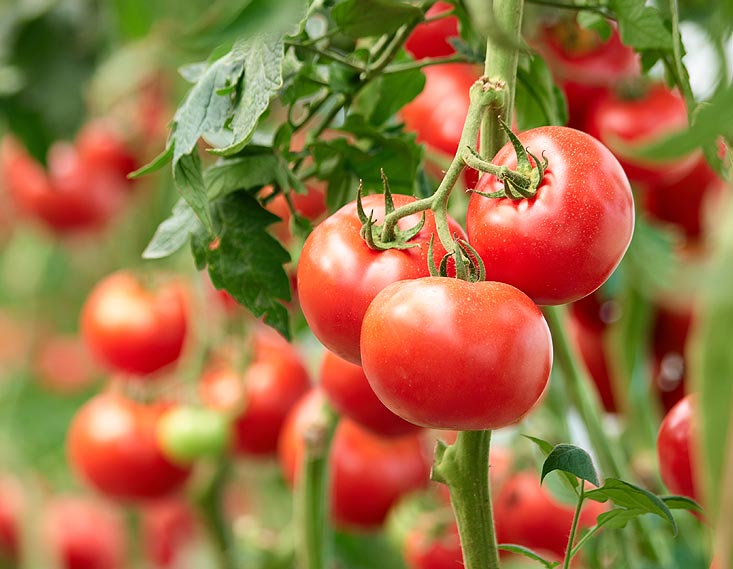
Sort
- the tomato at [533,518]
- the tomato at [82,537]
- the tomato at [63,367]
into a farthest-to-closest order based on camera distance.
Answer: the tomato at [63,367] → the tomato at [82,537] → the tomato at [533,518]

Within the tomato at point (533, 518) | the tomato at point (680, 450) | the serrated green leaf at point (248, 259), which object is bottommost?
the tomato at point (533, 518)

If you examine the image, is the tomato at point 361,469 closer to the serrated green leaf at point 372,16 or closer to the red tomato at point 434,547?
the red tomato at point 434,547

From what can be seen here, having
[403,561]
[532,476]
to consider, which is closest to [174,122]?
[532,476]

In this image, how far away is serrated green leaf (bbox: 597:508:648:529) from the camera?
1.53 ft

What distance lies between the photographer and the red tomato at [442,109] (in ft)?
2.20

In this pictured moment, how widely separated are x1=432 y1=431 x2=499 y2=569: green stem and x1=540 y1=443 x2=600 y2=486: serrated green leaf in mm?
27

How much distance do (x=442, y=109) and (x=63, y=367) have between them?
52.8 inches

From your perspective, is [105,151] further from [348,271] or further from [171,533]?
[348,271]

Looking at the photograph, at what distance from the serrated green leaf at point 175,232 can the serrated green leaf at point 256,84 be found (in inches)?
3.3

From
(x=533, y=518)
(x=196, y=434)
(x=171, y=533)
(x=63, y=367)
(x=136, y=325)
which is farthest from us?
(x=63, y=367)

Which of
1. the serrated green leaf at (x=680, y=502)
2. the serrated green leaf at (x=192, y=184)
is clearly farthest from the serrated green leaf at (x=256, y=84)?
the serrated green leaf at (x=680, y=502)

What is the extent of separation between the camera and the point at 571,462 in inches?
17.2

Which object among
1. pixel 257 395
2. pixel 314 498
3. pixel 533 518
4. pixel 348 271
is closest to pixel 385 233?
pixel 348 271

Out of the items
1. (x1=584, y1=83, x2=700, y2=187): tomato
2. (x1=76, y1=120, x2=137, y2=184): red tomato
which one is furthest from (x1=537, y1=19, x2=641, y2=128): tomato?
(x1=76, y1=120, x2=137, y2=184): red tomato
